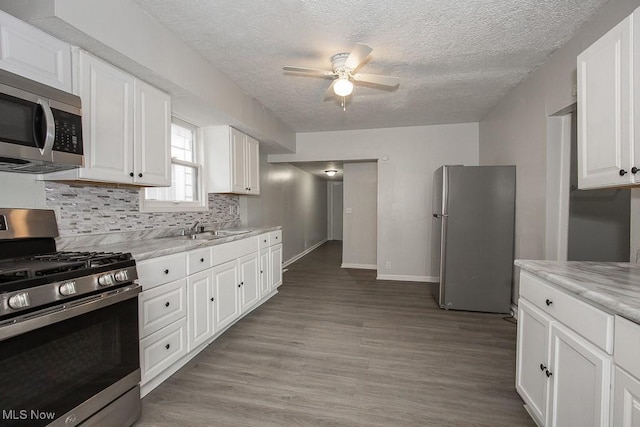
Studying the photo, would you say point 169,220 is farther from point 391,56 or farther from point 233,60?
point 391,56

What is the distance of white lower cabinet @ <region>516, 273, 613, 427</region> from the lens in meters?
1.05

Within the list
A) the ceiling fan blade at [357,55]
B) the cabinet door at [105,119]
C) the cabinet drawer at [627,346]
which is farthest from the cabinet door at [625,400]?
the cabinet door at [105,119]

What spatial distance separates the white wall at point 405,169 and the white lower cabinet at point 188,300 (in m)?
2.45

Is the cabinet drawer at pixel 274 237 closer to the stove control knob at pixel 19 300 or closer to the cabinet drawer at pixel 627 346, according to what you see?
the stove control knob at pixel 19 300

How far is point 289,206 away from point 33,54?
4657 mm

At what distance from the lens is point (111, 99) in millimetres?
1795

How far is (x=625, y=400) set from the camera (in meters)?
0.94

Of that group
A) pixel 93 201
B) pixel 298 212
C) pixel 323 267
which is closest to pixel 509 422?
pixel 93 201

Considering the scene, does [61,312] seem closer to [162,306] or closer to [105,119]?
[162,306]

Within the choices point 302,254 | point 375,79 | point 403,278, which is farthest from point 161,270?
point 302,254

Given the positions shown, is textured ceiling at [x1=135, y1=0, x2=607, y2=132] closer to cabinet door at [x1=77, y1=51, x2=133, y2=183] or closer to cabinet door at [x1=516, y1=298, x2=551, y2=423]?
cabinet door at [x1=77, y1=51, x2=133, y2=183]

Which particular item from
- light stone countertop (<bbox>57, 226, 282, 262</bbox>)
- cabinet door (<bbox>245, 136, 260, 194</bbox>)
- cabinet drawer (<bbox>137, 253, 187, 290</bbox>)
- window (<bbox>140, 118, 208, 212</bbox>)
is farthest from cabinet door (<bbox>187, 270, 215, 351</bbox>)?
cabinet door (<bbox>245, 136, 260, 194</bbox>)

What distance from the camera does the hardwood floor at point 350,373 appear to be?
166cm

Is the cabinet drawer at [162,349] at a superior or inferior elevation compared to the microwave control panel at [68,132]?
inferior
